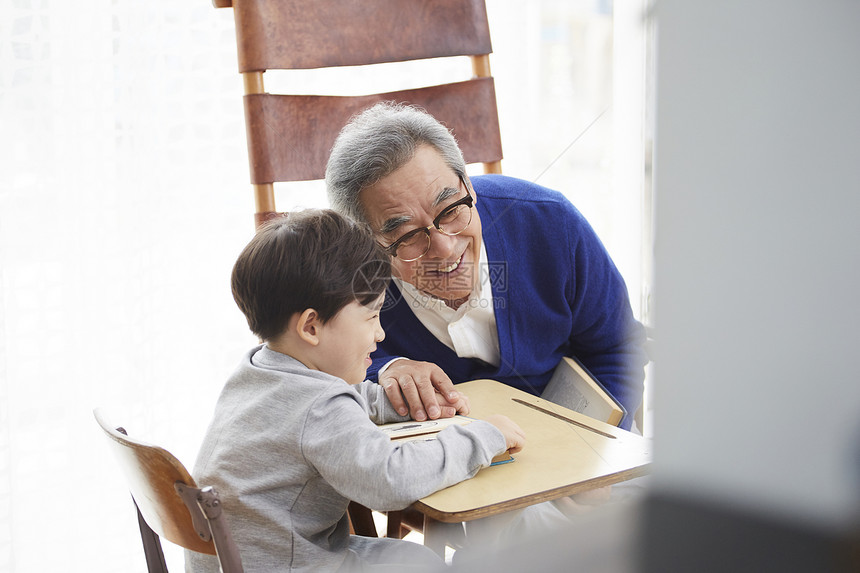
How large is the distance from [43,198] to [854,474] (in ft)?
3.82

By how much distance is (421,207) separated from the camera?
82cm

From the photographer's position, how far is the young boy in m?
0.59

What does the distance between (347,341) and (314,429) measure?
4.6 inches

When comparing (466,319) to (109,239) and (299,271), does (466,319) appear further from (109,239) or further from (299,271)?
Answer: (109,239)

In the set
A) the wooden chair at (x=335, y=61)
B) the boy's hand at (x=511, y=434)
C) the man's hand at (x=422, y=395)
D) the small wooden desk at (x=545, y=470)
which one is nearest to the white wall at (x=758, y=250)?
the small wooden desk at (x=545, y=470)

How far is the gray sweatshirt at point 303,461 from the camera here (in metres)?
0.59

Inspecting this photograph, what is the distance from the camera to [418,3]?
1.13 meters

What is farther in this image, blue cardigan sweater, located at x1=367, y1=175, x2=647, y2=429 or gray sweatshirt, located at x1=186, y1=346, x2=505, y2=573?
blue cardigan sweater, located at x1=367, y1=175, x2=647, y2=429

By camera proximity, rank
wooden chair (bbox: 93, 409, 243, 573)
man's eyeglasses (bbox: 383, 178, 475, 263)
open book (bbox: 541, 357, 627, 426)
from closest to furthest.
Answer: wooden chair (bbox: 93, 409, 243, 573) < open book (bbox: 541, 357, 627, 426) < man's eyeglasses (bbox: 383, 178, 475, 263)

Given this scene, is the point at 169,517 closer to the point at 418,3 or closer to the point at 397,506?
the point at 397,506

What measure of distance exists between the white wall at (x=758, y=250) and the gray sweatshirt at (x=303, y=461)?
1.69 feet

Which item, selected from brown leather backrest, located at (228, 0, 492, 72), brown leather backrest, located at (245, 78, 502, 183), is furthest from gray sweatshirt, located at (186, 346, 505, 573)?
brown leather backrest, located at (228, 0, 492, 72)

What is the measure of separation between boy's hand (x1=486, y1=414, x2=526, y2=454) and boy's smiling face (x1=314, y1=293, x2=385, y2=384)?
15 cm

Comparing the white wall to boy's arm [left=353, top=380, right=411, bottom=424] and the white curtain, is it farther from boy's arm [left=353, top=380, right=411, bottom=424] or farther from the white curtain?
the white curtain
